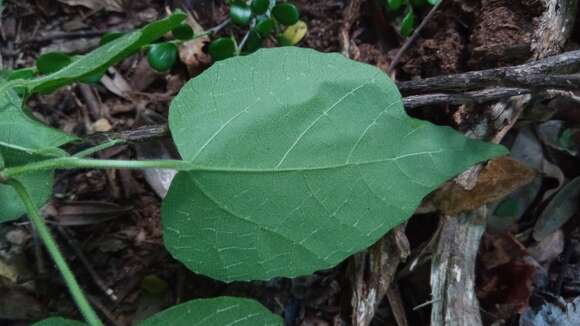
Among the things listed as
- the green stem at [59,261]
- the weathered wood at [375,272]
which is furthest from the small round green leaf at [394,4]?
the green stem at [59,261]

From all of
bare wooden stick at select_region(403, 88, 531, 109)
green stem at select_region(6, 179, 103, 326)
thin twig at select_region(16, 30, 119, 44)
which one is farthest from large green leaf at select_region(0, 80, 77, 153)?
bare wooden stick at select_region(403, 88, 531, 109)

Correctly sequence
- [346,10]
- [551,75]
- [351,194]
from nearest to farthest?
[351,194]
[551,75]
[346,10]

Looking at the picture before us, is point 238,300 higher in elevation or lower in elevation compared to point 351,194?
lower

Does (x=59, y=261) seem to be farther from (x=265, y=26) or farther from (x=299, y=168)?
(x=265, y=26)

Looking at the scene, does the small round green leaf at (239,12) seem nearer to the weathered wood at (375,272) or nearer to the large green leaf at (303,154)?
the large green leaf at (303,154)

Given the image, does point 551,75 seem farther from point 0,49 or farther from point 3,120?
point 0,49

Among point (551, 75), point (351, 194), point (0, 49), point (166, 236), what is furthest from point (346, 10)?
point (0, 49)
